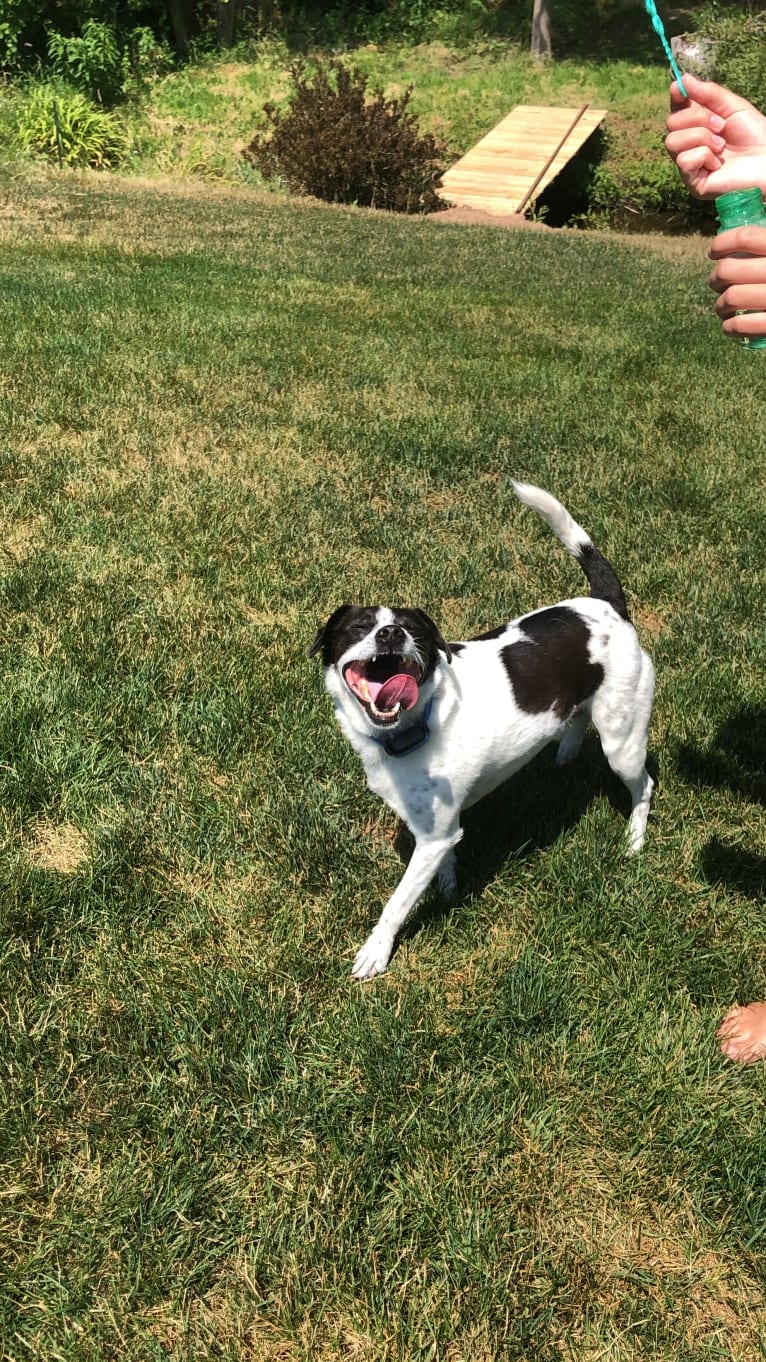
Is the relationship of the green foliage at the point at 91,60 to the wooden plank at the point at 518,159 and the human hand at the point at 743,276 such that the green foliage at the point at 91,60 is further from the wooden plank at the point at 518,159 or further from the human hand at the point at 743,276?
the human hand at the point at 743,276

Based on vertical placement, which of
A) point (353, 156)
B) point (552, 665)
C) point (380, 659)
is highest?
point (353, 156)

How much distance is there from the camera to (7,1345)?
66.2 inches

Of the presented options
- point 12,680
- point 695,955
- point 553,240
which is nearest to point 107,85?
point 553,240

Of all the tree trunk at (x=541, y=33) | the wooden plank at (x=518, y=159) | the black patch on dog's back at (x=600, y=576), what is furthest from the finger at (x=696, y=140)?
the tree trunk at (x=541, y=33)

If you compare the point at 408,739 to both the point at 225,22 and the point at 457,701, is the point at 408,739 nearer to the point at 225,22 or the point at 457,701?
the point at 457,701

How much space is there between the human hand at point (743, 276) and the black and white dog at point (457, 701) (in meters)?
1.09

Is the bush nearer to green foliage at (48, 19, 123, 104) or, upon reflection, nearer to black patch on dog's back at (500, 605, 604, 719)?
green foliage at (48, 19, 123, 104)

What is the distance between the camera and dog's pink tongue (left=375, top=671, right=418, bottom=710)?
2.32 m

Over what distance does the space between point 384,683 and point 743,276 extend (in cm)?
125

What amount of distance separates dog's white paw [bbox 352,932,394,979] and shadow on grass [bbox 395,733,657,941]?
16 centimetres

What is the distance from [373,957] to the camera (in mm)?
2514

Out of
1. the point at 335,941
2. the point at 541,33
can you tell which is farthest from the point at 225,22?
the point at 335,941

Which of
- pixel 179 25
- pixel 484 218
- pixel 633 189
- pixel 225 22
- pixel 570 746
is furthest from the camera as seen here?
pixel 225 22

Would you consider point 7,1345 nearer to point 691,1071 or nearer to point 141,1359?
point 141,1359
